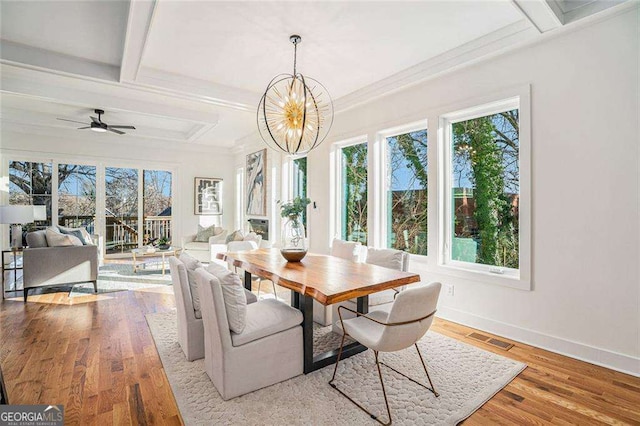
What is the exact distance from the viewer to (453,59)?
3.34m

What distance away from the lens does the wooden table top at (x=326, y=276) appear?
2.09 metres

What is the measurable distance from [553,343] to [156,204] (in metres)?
8.12

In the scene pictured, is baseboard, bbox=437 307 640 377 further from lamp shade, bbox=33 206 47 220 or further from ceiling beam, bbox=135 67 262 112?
lamp shade, bbox=33 206 47 220

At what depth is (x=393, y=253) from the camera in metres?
3.20

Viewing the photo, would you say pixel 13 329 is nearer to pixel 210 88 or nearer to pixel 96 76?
pixel 96 76

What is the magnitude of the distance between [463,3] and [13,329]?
5041 mm

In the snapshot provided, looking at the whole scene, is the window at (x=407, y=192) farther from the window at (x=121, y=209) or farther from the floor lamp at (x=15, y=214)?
the window at (x=121, y=209)

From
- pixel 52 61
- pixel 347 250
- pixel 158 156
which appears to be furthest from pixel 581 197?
pixel 158 156

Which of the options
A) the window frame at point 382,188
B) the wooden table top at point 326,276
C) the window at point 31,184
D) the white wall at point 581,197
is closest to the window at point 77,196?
the window at point 31,184

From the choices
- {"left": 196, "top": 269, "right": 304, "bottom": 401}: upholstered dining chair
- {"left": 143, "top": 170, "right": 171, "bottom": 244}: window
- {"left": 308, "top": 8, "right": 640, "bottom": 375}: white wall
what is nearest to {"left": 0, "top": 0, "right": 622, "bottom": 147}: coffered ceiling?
{"left": 308, "top": 8, "right": 640, "bottom": 375}: white wall

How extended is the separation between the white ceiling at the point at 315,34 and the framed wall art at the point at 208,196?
15.8 ft

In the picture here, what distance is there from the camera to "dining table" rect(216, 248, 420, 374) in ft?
6.95

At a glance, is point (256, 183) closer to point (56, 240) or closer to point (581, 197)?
point (56, 240)

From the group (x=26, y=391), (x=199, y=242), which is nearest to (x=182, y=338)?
(x=26, y=391)
